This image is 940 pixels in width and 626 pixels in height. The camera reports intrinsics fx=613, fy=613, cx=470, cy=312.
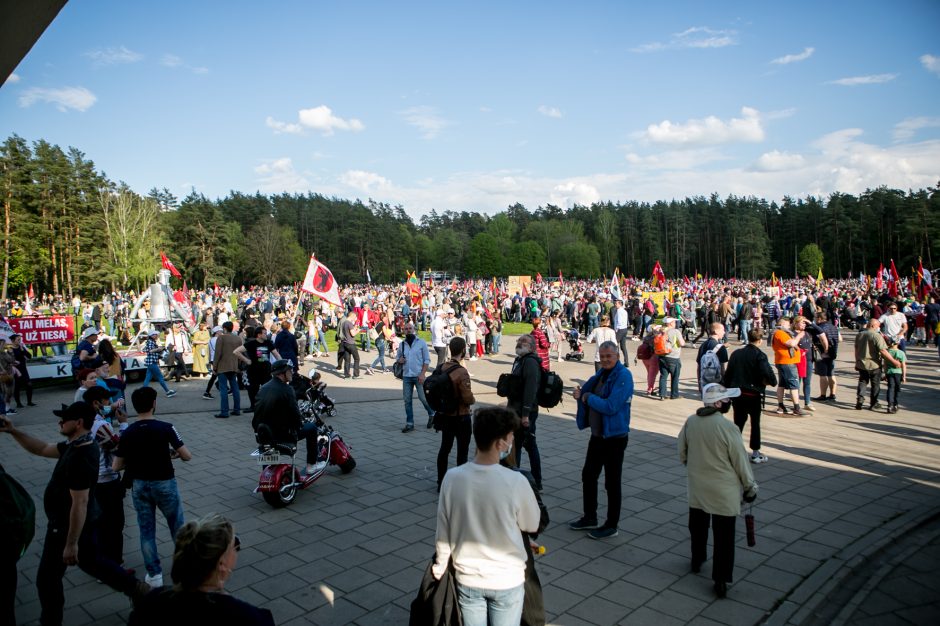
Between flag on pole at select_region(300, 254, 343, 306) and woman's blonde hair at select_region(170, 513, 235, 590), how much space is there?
44.0ft

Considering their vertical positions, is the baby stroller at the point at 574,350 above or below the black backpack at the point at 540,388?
below

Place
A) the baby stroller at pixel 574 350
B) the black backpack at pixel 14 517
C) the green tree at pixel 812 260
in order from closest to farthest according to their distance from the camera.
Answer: the black backpack at pixel 14 517
the baby stroller at pixel 574 350
the green tree at pixel 812 260

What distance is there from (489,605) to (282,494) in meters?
4.41

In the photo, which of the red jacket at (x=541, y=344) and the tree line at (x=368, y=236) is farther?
the tree line at (x=368, y=236)

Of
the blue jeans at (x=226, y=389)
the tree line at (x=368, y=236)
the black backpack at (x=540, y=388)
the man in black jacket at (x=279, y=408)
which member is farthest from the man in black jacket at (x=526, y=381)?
the tree line at (x=368, y=236)

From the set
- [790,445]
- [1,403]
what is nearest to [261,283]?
[1,403]

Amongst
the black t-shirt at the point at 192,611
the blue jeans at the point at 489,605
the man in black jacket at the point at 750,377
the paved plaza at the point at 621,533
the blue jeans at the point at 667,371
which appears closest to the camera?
the black t-shirt at the point at 192,611

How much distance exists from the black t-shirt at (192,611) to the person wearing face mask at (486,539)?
1.03m

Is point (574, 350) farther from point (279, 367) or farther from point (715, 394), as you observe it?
point (715, 394)

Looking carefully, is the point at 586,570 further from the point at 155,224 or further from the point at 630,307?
the point at 155,224

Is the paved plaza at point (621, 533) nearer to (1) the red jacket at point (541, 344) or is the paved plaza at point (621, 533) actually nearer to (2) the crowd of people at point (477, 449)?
(2) the crowd of people at point (477, 449)

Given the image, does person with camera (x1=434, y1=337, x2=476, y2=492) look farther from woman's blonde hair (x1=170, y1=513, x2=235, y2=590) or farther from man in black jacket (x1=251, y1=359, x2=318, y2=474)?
woman's blonde hair (x1=170, y1=513, x2=235, y2=590)

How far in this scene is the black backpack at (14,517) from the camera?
3.13 meters

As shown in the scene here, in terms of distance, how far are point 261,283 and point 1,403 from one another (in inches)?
2974
